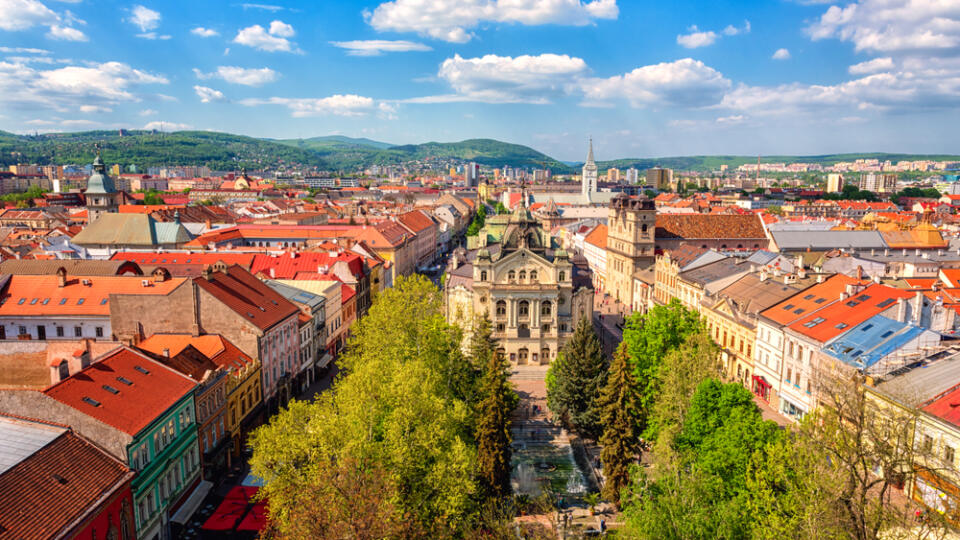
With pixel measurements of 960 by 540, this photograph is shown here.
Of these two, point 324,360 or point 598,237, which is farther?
point 598,237

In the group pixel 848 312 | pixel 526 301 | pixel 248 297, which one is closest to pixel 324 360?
pixel 248 297

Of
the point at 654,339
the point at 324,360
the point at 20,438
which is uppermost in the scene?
the point at 20,438

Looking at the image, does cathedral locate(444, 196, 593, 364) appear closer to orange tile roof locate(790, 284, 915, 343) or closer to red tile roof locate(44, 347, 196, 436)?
orange tile roof locate(790, 284, 915, 343)

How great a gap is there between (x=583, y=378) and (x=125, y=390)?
32138 mm

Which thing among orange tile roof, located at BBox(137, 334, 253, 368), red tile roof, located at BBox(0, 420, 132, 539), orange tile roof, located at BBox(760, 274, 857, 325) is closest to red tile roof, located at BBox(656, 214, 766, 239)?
orange tile roof, located at BBox(760, 274, 857, 325)

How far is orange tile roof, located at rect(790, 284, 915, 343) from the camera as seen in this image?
2069 inches

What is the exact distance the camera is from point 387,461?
32.2m

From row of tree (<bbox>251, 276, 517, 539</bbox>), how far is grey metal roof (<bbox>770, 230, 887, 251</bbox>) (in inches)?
3277

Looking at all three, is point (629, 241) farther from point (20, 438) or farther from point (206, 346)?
point (20, 438)

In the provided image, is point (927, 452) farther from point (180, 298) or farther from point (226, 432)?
point (180, 298)

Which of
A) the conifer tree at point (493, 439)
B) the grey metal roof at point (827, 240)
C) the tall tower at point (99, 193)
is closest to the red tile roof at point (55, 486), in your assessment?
the conifer tree at point (493, 439)

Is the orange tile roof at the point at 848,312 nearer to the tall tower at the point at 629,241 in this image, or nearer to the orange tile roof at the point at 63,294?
the tall tower at the point at 629,241

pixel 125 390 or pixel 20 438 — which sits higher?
pixel 125 390

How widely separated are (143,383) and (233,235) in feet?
282
